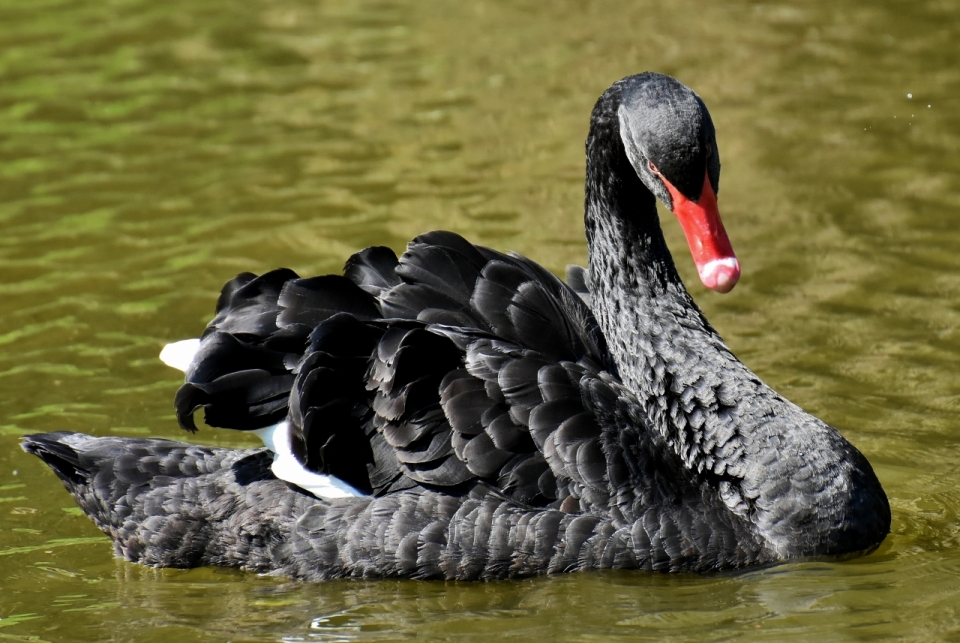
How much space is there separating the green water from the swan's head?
1150mm

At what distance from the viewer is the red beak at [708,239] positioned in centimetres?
507

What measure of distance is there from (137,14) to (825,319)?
26.4 feet

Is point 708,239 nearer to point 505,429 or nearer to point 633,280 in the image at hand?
point 633,280

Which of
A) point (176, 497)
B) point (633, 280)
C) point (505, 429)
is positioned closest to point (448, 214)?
point (633, 280)

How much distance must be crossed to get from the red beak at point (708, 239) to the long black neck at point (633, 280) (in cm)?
43

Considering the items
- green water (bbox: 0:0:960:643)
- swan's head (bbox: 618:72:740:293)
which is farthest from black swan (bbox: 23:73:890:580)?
green water (bbox: 0:0:960:643)

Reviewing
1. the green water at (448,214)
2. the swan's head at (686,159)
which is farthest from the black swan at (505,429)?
the green water at (448,214)

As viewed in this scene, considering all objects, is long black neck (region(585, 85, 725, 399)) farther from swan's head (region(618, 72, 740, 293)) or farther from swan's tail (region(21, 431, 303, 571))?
swan's tail (region(21, 431, 303, 571))

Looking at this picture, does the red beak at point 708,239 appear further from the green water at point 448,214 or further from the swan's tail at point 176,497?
the swan's tail at point 176,497

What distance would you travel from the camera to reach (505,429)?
518 cm

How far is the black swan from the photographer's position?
17.0 ft

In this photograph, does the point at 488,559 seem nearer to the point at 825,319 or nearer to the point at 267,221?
the point at 825,319

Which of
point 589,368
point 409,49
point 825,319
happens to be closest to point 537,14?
point 409,49

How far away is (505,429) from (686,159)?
1158 millimetres
